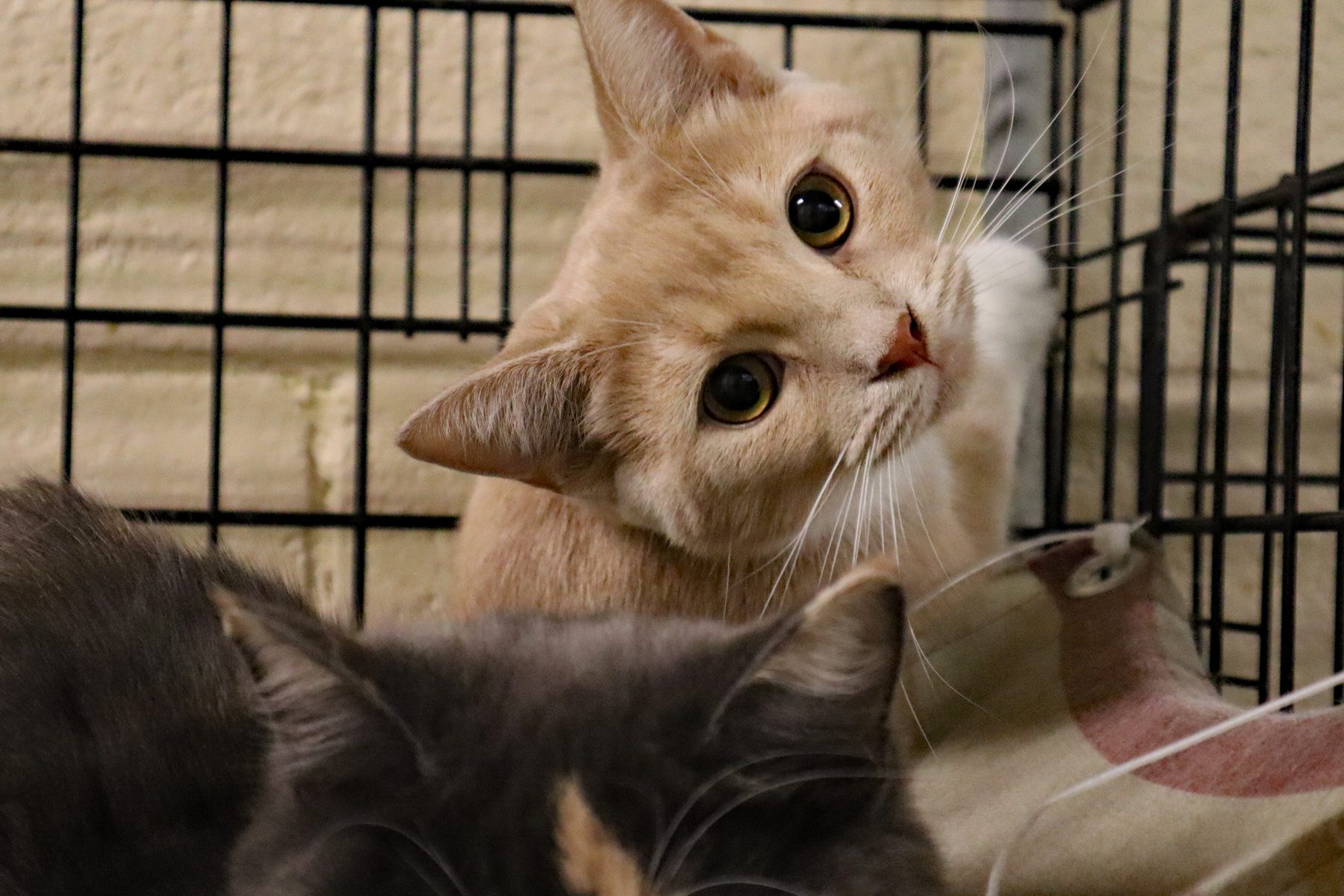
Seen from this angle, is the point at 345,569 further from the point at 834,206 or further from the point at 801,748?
the point at 801,748

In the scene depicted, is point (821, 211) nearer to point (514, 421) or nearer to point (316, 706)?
point (514, 421)

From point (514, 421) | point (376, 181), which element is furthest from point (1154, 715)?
point (376, 181)

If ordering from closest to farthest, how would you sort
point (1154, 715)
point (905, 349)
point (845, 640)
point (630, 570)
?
point (845, 640)
point (1154, 715)
point (905, 349)
point (630, 570)

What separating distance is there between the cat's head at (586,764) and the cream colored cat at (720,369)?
391 mm

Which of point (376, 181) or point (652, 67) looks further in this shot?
point (376, 181)

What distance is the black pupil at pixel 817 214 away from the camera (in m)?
1.07

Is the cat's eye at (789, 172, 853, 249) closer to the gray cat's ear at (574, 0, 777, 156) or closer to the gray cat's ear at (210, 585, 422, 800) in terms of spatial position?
the gray cat's ear at (574, 0, 777, 156)

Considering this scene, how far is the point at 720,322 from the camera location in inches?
39.7

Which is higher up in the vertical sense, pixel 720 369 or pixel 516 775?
pixel 720 369

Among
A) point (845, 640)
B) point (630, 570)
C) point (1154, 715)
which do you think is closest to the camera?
point (845, 640)

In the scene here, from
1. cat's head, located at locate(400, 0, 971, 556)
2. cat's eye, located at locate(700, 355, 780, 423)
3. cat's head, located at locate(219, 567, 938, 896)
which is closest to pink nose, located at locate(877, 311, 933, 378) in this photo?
cat's head, located at locate(400, 0, 971, 556)

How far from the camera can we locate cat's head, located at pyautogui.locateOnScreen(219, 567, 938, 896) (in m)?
0.53

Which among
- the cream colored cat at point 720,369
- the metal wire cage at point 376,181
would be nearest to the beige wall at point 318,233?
the metal wire cage at point 376,181

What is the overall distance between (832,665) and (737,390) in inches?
19.4
